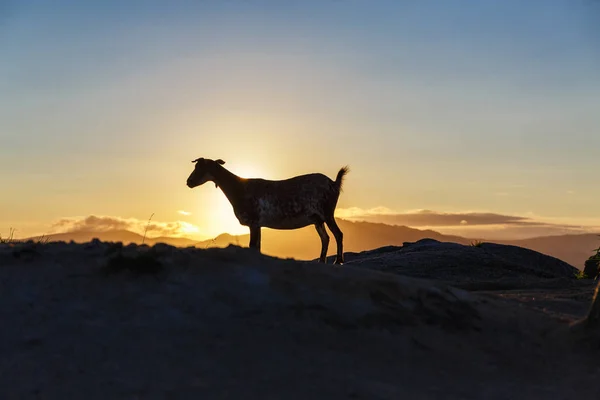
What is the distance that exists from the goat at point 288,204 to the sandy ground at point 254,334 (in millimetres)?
7115

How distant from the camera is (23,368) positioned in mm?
6953

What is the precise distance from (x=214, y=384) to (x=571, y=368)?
455 centimetres

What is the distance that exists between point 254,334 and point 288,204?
9.72 m

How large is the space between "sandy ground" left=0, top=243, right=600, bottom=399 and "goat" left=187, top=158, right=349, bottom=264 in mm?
7115

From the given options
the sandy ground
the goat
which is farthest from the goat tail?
the sandy ground

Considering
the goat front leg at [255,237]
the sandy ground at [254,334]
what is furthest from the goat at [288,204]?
the sandy ground at [254,334]

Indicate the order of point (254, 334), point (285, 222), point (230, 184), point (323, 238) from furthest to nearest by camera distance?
point (230, 184) → point (323, 238) → point (285, 222) → point (254, 334)

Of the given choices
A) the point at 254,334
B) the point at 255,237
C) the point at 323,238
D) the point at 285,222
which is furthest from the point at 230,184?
the point at 254,334

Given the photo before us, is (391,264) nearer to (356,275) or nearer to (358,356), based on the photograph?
(356,275)

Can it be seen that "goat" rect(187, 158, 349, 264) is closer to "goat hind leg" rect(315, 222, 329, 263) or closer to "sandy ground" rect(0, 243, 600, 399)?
"goat hind leg" rect(315, 222, 329, 263)

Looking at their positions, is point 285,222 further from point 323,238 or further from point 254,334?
point 254,334

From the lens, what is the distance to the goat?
17.5 m

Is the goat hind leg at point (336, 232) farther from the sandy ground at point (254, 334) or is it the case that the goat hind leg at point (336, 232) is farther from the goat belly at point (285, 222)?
the sandy ground at point (254, 334)

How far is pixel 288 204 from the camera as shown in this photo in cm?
1748
